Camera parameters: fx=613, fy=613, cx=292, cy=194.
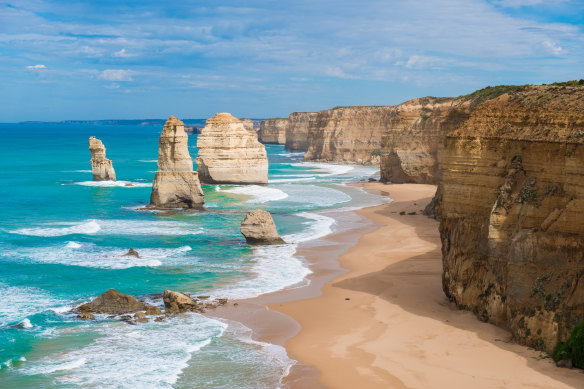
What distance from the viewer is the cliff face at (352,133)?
4008 inches

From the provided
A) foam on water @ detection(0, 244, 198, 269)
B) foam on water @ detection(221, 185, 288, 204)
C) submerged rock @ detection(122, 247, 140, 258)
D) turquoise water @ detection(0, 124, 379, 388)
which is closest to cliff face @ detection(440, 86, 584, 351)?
turquoise water @ detection(0, 124, 379, 388)

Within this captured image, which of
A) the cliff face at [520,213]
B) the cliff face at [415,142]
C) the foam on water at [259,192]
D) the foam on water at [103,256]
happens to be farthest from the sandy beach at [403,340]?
the cliff face at [415,142]

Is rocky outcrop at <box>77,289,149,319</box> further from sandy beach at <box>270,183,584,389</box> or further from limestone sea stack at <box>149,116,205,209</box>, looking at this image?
limestone sea stack at <box>149,116,205,209</box>

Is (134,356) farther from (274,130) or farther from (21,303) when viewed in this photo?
(274,130)

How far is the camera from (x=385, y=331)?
19.0m

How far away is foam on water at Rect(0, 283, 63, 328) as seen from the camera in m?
21.4

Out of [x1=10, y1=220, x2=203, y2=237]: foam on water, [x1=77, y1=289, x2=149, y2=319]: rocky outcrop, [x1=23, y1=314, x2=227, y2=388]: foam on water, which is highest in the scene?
[x1=10, y1=220, x2=203, y2=237]: foam on water

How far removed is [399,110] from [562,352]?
52.9 meters

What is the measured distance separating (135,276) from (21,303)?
531cm

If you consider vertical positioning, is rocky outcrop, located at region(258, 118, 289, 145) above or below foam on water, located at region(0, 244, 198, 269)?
above

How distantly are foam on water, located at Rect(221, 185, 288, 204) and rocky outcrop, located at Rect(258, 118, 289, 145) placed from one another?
109773 millimetres

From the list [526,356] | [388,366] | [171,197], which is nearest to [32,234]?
[171,197]

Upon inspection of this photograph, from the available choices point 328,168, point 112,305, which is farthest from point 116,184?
point 112,305

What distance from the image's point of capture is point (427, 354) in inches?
658
